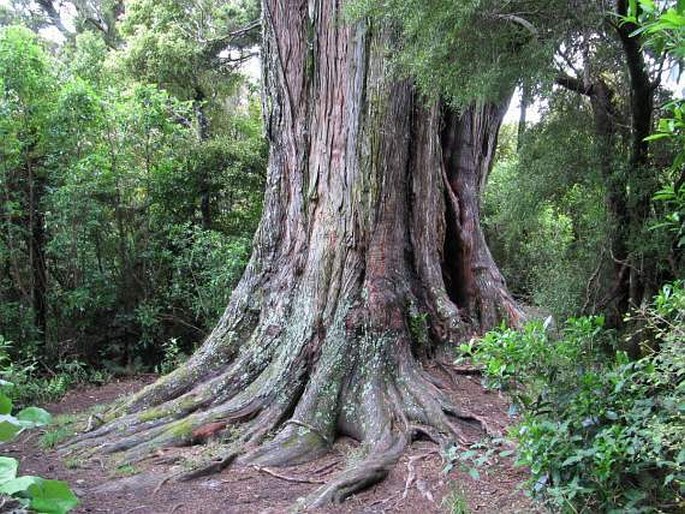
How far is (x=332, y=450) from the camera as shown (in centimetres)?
494

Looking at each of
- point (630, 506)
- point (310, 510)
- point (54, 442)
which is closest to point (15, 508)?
point (310, 510)

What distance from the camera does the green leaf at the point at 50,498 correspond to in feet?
8.14

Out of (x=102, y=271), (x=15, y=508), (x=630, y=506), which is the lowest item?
(x=630, y=506)

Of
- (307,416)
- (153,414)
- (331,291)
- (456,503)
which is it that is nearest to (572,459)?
(456,503)

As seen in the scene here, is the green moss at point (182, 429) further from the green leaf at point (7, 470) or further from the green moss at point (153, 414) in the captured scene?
the green leaf at point (7, 470)

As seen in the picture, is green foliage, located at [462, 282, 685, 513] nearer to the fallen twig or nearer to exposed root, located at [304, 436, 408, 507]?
exposed root, located at [304, 436, 408, 507]

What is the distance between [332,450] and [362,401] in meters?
0.48

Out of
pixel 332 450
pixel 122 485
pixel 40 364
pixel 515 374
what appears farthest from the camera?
pixel 40 364

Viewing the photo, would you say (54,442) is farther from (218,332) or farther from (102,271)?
(102,271)

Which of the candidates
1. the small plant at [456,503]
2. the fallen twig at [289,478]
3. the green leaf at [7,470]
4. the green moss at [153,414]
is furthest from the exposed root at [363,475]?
the green leaf at [7,470]

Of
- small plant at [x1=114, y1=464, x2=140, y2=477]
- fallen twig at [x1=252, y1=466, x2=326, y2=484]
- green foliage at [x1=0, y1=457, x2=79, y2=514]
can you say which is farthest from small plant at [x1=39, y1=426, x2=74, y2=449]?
green foliage at [x1=0, y1=457, x2=79, y2=514]

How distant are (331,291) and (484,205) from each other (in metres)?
7.99

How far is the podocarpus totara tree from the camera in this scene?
5.11 metres

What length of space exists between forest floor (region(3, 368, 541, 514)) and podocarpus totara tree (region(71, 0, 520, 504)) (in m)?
0.17
